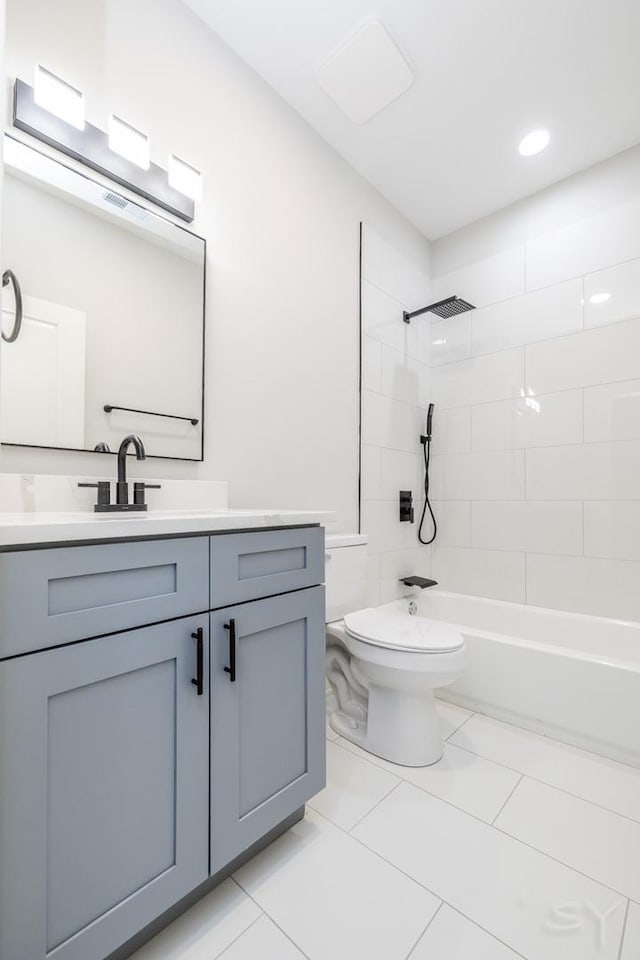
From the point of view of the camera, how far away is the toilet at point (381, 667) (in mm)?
1531

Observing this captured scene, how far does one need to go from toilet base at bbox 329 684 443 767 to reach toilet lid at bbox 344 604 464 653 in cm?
20

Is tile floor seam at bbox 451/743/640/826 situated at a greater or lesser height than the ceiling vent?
lesser

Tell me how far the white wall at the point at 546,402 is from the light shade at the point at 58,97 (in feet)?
6.93

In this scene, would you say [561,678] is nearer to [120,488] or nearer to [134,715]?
[134,715]

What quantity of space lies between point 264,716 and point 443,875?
0.62 metres

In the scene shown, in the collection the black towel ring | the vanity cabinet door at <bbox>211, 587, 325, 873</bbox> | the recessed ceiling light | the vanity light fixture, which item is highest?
the recessed ceiling light

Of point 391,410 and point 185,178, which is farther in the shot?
point 391,410

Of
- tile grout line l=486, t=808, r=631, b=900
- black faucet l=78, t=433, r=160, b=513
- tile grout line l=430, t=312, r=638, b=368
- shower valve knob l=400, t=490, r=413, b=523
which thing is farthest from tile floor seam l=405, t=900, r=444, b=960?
tile grout line l=430, t=312, r=638, b=368

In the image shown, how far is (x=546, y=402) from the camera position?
2326mm

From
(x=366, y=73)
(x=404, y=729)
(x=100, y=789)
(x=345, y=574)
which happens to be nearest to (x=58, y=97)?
(x=366, y=73)

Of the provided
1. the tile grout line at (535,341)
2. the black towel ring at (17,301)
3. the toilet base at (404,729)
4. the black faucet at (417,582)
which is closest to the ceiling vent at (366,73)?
the tile grout line at (535,341)

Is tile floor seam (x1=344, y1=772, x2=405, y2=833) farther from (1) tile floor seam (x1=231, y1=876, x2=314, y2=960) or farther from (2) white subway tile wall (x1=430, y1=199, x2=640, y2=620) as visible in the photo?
(2) white subway tile wall (x1=430, y1=199, x2=640, y2=620)

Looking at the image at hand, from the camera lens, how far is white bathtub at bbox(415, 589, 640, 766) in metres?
1.60

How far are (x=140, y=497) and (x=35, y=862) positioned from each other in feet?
2.60
